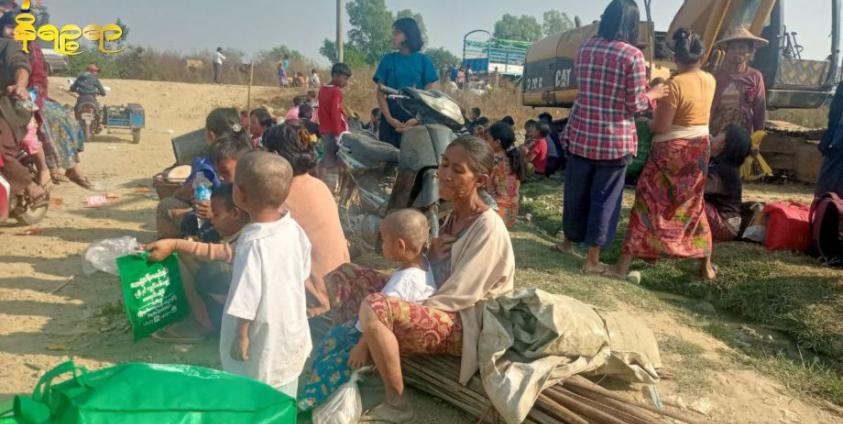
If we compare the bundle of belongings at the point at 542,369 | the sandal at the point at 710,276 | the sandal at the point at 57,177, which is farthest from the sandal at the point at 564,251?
the sandal at the point at 57,177

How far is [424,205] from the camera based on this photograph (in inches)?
161

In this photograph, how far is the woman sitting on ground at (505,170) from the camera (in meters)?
5.13

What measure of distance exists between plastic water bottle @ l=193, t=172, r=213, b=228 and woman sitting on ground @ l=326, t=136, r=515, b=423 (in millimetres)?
1503

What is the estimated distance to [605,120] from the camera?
178 inches

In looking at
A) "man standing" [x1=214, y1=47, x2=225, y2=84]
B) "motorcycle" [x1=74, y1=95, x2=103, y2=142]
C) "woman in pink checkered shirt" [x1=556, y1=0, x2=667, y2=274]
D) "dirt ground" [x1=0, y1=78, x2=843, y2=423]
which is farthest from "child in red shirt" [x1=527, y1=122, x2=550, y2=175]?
"man standing" [x1=214, y1=47, x2=225, y2=84]

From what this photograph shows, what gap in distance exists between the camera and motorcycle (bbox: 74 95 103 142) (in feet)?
42.8

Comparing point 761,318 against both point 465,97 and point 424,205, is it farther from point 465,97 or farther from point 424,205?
point 465,97

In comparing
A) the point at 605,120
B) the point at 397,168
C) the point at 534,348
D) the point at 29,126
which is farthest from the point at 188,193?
the point at 605,120

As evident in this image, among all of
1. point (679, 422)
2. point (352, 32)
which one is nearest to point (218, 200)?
point (679, 422)

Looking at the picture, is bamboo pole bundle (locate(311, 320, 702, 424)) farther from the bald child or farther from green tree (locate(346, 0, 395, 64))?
green tree (locate(346, 0, 395, 64))

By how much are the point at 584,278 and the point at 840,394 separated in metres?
1.78

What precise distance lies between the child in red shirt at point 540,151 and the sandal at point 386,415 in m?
6.52

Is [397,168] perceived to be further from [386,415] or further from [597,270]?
[386,415]

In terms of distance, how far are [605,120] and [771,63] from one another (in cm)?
571
